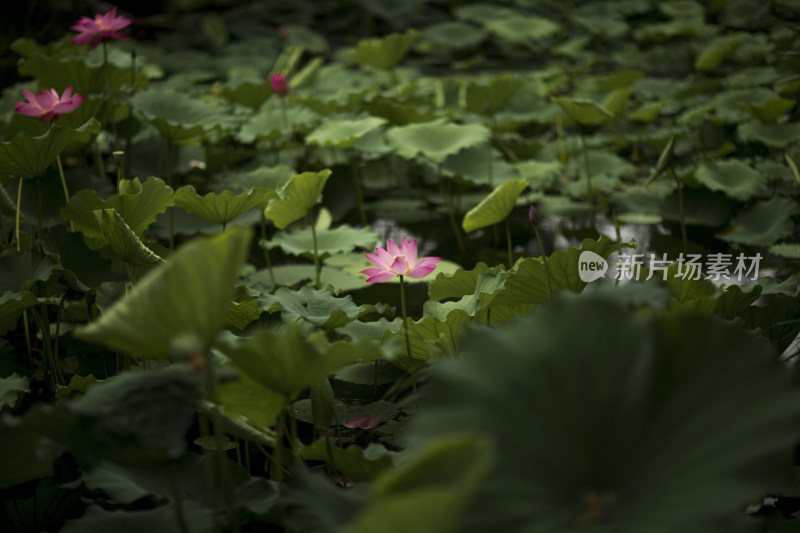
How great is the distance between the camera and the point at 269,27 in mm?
4762

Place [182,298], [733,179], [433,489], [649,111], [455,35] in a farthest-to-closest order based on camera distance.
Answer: [455,35] → [649,111] → [733,179] → [182,298] → [433,489]

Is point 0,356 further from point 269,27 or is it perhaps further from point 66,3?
point 269,27

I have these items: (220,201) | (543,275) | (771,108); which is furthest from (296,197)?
(771,108)

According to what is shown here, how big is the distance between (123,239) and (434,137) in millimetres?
1058

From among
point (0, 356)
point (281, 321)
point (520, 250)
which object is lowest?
point (520, 250)

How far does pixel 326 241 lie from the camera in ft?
4.63

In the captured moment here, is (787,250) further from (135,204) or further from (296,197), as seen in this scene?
(135,204)

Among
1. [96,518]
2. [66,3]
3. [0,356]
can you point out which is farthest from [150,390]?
[66,3]

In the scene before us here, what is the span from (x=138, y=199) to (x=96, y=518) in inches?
18.2

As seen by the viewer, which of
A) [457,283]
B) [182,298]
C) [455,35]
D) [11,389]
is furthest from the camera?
[455,35]

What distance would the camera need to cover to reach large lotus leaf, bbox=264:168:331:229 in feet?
3.71

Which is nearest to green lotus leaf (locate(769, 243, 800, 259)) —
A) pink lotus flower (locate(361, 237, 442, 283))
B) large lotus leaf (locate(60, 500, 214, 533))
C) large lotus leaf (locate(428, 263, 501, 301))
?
large lotus leaf (locate(428, 263, 501, 301))

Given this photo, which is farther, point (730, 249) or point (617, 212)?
point (617, 212)

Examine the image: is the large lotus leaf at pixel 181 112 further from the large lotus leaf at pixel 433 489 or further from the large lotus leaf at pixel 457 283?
the large lotus leaf at pixel 433 489
